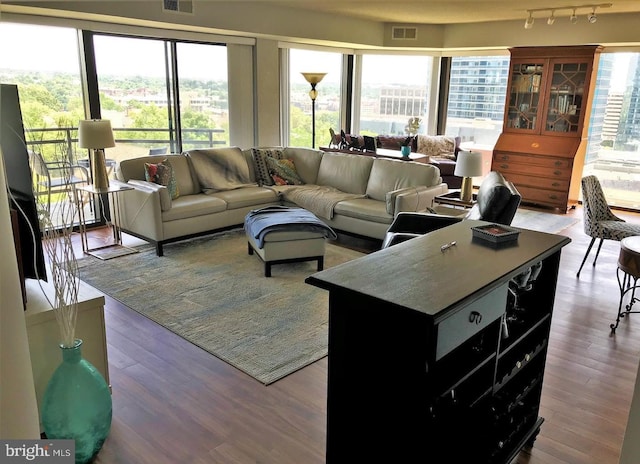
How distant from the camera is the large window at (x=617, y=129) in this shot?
7070mm

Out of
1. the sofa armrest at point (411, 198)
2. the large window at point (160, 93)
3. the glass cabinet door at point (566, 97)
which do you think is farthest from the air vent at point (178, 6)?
the glass cabinet door at point (566, 97)

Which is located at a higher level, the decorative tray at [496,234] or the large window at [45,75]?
the large window at [45,75]

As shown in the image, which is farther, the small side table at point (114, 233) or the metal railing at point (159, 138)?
the metal railing at point (159, 138)

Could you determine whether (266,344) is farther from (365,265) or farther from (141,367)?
(365,265)

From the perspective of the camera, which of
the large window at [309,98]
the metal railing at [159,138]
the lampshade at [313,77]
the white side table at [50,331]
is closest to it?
the white side table at [50,331]

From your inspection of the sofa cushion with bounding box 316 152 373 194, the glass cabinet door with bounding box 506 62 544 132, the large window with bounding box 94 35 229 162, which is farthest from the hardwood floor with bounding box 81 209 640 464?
the glass cabinet door with bounding box 506 62 544 132

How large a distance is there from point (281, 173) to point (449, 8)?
2864 millimetres

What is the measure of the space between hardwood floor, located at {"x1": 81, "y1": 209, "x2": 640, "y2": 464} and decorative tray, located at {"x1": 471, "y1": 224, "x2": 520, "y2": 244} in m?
0.99

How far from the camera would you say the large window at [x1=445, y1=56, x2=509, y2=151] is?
809 centimetres

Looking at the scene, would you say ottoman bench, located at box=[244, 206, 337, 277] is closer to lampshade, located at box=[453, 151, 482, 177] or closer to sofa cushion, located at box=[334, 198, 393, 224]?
sofa cushion, located at box=[334, 198, 393, 224]

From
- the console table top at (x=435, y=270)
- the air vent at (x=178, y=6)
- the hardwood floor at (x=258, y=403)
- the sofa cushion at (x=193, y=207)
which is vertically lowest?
the hardwood floor at (x=258, y=403)

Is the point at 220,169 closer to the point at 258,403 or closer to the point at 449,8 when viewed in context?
the point at 449,8

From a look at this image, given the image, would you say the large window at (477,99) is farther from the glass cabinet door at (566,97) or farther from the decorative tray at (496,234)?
the decorative tray at (496,234)

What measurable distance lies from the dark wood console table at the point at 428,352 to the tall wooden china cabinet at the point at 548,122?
544 cm
